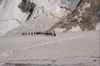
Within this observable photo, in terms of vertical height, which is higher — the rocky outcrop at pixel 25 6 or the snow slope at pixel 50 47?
the rocky outcrop at pixel 25 6

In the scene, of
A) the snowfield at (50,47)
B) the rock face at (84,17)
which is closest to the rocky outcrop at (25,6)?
the rock face at (84,17)

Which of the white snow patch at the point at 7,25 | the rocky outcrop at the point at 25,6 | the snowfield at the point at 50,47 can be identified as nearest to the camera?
the snowfield at the point at 50,47

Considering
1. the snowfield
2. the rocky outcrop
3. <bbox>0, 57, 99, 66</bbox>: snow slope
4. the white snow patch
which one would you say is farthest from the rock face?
<bbox>0, 57, 99, 66</bbox>: snow slope

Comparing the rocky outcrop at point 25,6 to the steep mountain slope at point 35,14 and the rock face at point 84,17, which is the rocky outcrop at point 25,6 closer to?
the steep mountain slope at point 35,14

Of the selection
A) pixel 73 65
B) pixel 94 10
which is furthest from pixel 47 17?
pixel 73 65

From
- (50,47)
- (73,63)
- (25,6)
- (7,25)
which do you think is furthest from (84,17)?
(73,63)

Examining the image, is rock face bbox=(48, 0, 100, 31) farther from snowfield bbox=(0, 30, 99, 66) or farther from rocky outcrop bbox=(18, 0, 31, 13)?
rocky outcrop bbox=(18, 0, 31, 13)
